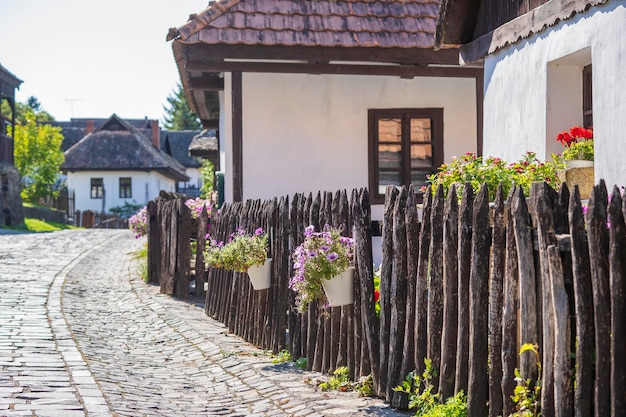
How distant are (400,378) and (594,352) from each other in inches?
74.2

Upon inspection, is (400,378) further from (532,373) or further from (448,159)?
(448,159)

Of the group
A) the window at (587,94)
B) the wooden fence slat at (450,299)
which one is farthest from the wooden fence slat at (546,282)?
the window at (587,94)

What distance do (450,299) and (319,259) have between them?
1.51 meters

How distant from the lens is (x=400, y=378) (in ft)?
19.3

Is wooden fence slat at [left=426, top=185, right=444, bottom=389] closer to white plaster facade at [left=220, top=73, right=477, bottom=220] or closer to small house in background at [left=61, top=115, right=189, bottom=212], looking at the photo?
white plaster facade at [left=220, top=73, right=477, bottom=220]

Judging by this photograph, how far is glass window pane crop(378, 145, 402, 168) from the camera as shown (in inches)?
529

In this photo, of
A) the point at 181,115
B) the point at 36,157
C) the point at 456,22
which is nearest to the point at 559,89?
the point at 456,22

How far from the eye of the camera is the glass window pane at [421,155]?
13.5 metres

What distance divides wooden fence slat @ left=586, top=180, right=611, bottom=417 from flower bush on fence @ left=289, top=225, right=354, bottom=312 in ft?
8.94

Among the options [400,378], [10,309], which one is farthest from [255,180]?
[400,378]

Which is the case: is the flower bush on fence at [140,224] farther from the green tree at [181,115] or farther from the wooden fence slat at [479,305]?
the green tree at [181,115]

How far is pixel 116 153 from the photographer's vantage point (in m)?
58.7

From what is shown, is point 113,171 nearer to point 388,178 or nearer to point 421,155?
point 388,178

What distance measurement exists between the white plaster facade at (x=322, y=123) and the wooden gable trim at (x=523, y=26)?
113 inches
